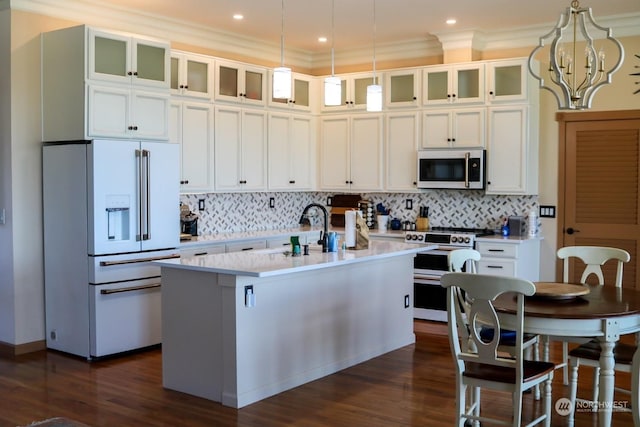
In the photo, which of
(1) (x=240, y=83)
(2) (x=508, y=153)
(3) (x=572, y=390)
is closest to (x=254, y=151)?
(1) (x=240, y=83)

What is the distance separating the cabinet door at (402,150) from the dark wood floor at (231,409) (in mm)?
2468

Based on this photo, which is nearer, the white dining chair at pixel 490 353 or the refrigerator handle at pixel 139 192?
the white dining chair at pixel 490 353

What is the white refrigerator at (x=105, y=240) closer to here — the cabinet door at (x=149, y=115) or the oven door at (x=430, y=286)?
the cabinet door at (x=149, y=115)

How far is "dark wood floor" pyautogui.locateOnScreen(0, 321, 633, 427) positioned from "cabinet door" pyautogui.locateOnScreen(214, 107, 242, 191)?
205 centimetres

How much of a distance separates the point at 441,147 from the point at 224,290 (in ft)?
11.9

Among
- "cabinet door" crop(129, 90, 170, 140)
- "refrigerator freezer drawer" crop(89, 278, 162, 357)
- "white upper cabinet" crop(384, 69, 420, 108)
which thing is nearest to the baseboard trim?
"refrigerator freezer drawer" crop(89, 278, 162, 357)

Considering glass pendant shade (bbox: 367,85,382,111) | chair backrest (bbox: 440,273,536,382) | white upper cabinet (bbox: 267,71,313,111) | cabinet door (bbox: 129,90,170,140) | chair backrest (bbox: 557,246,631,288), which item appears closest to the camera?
chair backrest (bbox: 440,273,536,382)

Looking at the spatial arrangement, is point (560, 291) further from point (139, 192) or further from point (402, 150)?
point (402, 150)

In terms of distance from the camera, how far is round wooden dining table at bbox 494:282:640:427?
3.48 m

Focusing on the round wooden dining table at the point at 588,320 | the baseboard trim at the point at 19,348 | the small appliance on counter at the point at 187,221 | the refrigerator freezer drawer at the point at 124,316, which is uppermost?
the small appliance on counter at the point at 187,221

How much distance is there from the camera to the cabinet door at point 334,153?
25.9ft

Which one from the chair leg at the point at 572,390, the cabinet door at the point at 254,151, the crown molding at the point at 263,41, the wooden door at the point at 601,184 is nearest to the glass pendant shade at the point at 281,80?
the crown molding at the point at 263,41

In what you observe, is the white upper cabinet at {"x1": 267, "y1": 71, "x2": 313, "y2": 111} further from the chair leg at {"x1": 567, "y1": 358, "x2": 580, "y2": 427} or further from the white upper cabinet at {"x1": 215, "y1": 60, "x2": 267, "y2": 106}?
the chair leg at {"x1": 567, "y1": 358, "x2": 580, "y2": 427}

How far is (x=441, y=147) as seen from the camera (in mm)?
7230
